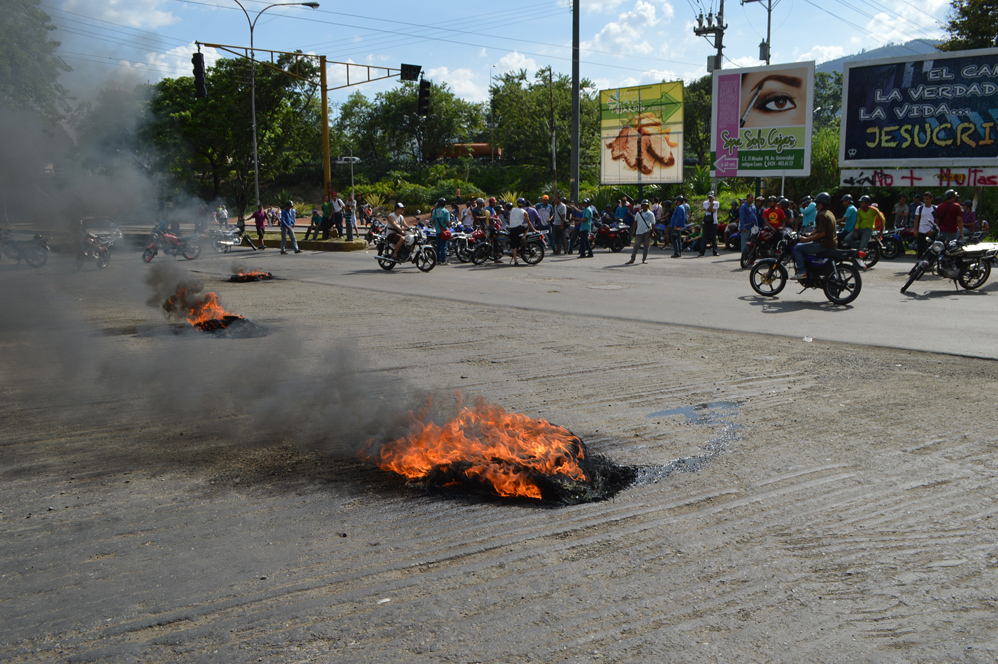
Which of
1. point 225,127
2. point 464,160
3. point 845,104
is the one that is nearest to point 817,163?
point 845,104

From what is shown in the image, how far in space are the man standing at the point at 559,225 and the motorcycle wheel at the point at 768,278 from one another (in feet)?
33.8

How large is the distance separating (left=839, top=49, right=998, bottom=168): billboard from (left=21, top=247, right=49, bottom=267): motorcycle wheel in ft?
72.1

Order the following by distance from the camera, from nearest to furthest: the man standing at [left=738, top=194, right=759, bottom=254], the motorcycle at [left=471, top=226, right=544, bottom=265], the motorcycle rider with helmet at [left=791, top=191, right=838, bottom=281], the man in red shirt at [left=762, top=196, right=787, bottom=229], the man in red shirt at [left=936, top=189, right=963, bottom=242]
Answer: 1. the motorcycle rider with helmet at [left=791, top=191, right=838, bottom=281]
2. the man in red shirt at [left=936, top=189, right=963, bottom=242]
3. the man in red shirt at [left=762, top=196, right=787, bottom=229]
4. the man standing at [left=738, top=194, right=759, bottom=254]
5. the motorcycle at [left=471, top=226, right=544, bottom=265]

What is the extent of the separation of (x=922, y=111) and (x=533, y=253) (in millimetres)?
12292

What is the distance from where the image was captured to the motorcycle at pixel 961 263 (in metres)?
13.4

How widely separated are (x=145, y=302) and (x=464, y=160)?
50.4m

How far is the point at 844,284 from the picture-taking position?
39.2 feet

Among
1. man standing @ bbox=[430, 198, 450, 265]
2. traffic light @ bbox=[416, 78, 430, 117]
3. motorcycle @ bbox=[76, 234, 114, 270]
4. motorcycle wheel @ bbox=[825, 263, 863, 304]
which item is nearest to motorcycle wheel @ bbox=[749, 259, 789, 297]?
motorcycle wheel @ bbox=[825, 263, 863, 304]

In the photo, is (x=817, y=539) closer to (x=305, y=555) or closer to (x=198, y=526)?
(x=305, y=555)

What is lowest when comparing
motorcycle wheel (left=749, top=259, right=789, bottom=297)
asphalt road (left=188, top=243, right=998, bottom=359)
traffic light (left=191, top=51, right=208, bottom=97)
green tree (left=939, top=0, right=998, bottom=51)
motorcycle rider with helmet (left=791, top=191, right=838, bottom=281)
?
asphalt road (left=188, top=243, right=998, bottom=359)

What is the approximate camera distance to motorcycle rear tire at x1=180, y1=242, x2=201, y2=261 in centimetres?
1717

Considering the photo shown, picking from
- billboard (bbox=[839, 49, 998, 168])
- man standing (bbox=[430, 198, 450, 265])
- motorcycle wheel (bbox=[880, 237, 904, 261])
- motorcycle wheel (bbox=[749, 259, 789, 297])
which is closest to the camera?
motorcycle wheel (bbox=[749, 259, 789, 297])

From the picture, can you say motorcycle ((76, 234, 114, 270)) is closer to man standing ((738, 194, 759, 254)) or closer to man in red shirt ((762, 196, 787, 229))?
man in red shirt ((762, 196, 787, 229))

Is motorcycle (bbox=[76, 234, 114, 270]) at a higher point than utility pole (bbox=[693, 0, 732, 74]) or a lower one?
lower
